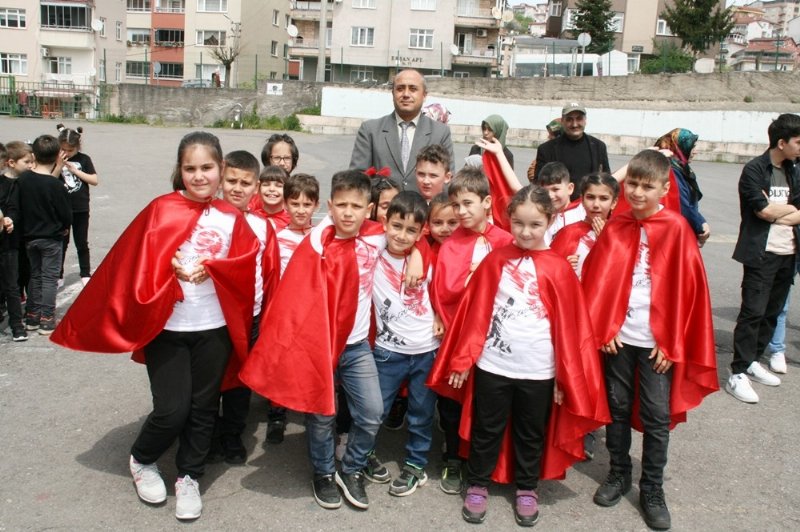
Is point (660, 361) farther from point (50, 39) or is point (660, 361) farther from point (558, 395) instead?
point (50, 39)

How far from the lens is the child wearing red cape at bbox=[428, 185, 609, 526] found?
11.8ft

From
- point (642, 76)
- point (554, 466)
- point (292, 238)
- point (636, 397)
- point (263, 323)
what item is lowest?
point (554, 466)

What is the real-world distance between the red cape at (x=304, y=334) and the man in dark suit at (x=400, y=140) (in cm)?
169

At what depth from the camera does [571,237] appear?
14.4ft

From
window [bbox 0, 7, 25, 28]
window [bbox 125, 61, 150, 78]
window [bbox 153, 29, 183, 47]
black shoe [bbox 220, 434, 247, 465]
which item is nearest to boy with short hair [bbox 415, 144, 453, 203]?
black shoe [bbox 220, 434, 247, 465]

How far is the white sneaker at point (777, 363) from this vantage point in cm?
618

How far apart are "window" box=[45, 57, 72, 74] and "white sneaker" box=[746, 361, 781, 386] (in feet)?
188

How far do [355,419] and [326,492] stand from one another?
413 millimetres

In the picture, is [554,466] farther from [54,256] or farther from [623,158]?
[623,158]

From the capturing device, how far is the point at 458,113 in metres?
33.5

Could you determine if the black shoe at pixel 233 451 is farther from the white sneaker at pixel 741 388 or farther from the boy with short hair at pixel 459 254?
the white sneaker at pixel 741 388

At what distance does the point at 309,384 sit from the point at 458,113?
102 ft

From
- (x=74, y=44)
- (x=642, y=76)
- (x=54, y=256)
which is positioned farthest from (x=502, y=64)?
(x=54, y=256)

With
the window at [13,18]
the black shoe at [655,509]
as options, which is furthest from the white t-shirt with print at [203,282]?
the window at [13,18]
